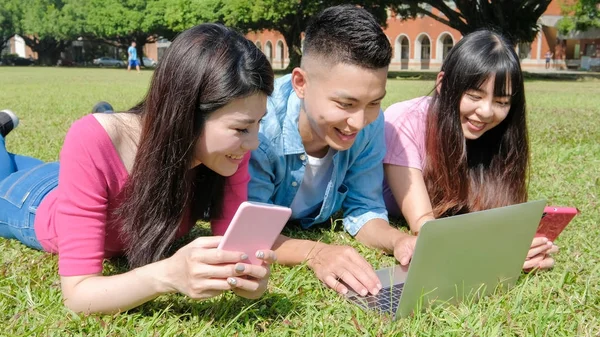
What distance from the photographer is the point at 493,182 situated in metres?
3.07

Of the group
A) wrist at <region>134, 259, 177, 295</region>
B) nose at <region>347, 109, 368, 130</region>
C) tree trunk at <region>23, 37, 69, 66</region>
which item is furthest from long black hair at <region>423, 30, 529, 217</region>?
tree trunk at <region>23, 37, 69, 66</region>

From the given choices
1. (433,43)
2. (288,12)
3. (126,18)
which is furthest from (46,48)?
(288,12)

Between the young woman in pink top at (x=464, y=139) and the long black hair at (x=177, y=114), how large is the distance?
1.18 m

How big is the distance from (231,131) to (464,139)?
145cm

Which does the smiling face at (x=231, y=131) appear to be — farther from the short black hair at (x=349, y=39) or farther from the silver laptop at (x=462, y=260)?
the silver laptop at (x=462, y=260)

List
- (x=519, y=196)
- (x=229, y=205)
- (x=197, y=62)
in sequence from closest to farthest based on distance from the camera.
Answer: (x=197, y=62)
(x=229, y=205)
(x=519, y=196)

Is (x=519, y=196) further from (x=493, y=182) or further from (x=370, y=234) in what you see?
(x=370, y=234)

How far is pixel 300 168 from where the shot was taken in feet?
9.02

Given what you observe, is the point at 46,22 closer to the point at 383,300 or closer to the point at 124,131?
the point at 124,131

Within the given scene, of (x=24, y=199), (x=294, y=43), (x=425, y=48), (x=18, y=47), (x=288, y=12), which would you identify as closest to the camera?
(x=24, y=199)

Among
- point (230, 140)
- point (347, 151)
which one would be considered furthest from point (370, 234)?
point (230, 140)

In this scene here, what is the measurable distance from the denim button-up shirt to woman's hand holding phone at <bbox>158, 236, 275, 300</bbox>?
0.92 metres

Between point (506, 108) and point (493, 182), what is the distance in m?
0.41

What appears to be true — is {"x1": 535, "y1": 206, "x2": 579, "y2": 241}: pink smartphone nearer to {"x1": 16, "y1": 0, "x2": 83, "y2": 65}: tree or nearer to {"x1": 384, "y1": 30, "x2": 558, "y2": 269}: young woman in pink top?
{"x1": 384, "y1": 30, "x2": 558, "y2": 269}: young woman in pink top
